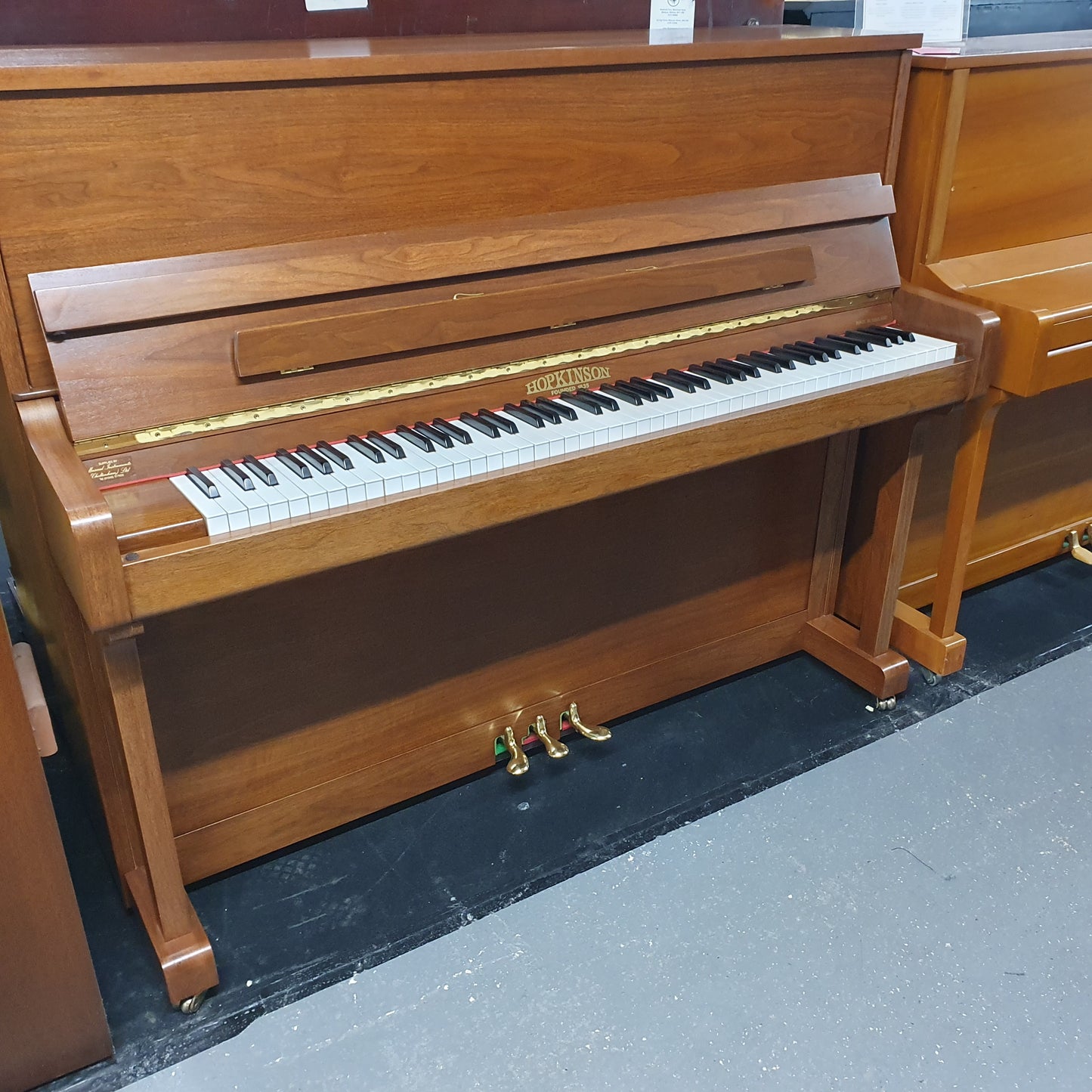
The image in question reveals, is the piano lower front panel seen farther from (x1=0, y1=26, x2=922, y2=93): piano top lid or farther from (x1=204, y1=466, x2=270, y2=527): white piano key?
(x1=0, y1=26, x2=922, y2=93): piano top lid

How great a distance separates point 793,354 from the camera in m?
1.84

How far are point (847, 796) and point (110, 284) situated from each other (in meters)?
1.53

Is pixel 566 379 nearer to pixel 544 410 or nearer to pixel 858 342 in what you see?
pixel 544 410

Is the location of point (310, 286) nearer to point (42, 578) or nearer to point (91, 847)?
point (42, 578)

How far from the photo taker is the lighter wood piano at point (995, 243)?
6.42 feet

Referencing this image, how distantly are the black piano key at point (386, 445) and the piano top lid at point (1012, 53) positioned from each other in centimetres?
124

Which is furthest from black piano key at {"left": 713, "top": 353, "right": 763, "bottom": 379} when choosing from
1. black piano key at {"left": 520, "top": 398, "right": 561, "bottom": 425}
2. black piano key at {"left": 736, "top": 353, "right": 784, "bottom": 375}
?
black piano key at {"left": 520, "top": 398, "right": 561, "bottom": 425}

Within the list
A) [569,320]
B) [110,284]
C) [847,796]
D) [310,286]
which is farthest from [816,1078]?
[110,284]

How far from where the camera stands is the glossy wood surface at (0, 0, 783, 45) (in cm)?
166

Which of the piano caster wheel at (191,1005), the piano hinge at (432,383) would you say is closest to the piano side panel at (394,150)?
the piano hinge at (432,383)

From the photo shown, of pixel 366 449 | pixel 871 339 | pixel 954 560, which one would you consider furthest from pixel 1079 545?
pixel 366 449

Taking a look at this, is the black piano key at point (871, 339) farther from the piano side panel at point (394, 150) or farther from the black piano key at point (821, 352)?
the piano side panel at point (394, 150)

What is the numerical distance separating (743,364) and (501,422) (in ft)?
1.56

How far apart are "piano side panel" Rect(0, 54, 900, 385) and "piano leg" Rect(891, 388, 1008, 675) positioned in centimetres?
56
